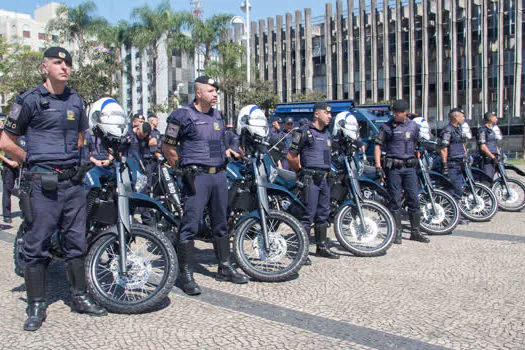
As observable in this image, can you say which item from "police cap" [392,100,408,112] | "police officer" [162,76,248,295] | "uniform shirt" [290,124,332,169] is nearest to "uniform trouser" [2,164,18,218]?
"police officer" [162,76,248,295]

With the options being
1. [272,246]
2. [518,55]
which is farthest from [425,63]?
[272,246]

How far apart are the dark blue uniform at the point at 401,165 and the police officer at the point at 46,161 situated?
4.49 meters

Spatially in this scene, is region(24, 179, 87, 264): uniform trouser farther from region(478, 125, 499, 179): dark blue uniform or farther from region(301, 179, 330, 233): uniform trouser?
region(478, 125, 499, 179): dark blue uniform

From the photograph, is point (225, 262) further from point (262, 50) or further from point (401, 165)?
point (262, 50)

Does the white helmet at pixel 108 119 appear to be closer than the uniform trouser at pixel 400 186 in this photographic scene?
Yes

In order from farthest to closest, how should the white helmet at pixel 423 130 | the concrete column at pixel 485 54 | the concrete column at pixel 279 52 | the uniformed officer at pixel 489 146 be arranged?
1. the concrete column at pixel 279 52
2. the concrete column at pixel 485 54
3. the uniformed officer at pixel 489 146
4. the white helmet at pixel 423 130

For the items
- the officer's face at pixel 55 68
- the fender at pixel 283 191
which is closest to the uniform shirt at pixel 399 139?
the fender at pixel 283 191

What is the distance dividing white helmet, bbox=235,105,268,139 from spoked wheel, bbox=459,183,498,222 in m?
4.87

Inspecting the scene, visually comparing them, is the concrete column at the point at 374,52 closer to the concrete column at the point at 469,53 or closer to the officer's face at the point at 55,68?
the concrete column at the point at 469,53

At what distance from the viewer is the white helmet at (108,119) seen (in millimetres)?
4590

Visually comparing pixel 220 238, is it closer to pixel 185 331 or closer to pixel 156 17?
pixel 185 331

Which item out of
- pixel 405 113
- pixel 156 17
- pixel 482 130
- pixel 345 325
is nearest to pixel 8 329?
pixel 345 325

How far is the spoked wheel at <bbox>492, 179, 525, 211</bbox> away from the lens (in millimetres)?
10280

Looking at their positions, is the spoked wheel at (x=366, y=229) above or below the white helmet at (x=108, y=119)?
below
